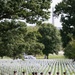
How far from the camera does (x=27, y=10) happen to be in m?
23.6

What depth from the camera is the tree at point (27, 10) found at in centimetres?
2227

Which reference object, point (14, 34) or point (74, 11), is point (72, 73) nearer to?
point (14, 34)

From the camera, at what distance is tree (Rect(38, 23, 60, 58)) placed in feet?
214

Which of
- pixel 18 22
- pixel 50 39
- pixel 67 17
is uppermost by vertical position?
pixel 18 22

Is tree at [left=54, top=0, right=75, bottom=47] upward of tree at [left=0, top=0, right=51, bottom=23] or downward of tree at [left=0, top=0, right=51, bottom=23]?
downward

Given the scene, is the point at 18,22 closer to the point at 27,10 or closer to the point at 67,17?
the point at 27,10

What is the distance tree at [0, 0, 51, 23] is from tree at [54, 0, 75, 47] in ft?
106

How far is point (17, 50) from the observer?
2436 centimetres

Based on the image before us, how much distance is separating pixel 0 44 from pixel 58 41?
44.3 m

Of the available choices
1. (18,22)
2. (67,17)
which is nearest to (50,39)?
(67,17)

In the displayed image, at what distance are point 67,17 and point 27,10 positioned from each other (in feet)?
114

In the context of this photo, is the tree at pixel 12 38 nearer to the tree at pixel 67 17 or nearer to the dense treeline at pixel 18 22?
the dense treeline at pixel 18 22

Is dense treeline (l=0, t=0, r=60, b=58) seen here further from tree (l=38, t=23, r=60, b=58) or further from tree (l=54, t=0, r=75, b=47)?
tree (l=38, t=23, r=60, b=58)

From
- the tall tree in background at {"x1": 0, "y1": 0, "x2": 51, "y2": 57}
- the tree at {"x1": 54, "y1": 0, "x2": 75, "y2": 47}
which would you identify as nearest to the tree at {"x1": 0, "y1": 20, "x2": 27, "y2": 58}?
the tall tree in background at {"x1": 0, "y1": 0, "x2": 51, "y2": 57}
